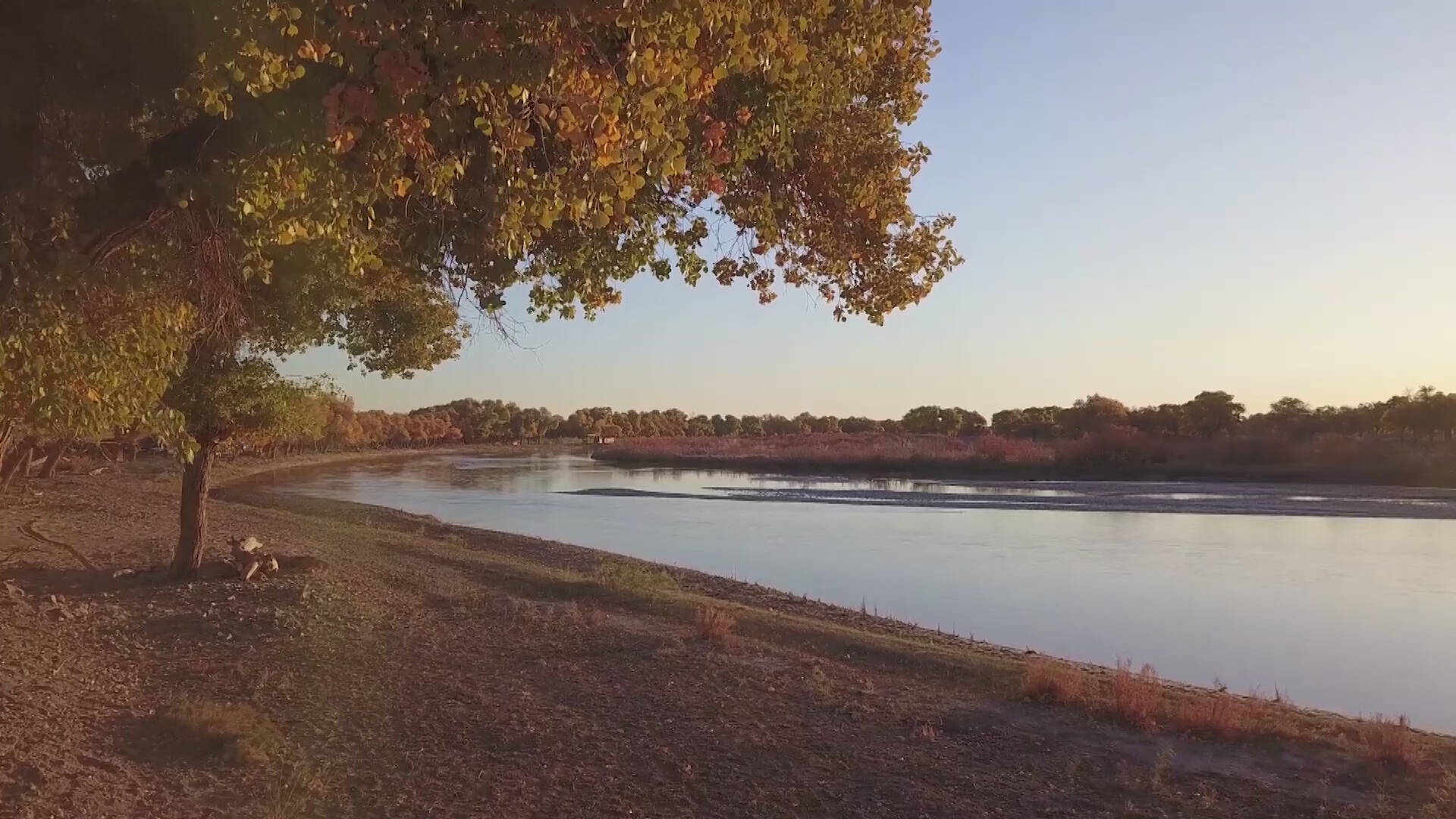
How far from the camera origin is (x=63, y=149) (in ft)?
15.6

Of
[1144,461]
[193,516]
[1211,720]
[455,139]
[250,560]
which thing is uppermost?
[455,139]

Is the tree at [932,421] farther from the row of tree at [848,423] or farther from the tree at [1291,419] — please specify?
the tree at [1291,419]

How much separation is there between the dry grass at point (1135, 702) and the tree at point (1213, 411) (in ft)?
288

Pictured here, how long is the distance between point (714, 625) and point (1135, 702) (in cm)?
426

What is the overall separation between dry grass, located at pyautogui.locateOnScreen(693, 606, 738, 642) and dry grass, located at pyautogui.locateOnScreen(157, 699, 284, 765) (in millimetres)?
4687

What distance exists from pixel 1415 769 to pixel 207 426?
1158 cm

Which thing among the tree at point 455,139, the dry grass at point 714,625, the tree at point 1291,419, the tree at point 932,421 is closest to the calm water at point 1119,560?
the dry grass at point 714,625

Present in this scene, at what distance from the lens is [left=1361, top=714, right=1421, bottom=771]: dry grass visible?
6.78 metres

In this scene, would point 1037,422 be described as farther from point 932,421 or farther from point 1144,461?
point 1144,461

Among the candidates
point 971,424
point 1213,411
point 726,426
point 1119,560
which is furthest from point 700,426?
point 1119,560

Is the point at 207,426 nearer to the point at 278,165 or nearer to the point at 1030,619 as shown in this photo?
the point at 278,165

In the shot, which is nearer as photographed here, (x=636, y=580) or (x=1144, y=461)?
(x=636, y=580)

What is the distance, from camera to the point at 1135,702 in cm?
786

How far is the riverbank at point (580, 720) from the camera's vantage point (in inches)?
217
